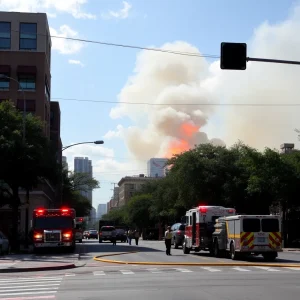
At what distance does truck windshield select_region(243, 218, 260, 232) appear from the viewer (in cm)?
2848

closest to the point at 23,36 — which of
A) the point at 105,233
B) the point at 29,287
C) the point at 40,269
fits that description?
the point at 105,233

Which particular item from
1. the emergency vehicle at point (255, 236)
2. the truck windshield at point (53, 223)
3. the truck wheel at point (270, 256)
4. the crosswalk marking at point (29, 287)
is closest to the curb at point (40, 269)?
the crosswalk marking at point (29, 287)

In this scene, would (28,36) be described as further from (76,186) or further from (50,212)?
(76,186)

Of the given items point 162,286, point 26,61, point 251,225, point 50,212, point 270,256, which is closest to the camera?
point 162,286

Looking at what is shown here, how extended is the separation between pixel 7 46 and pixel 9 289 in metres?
54.3

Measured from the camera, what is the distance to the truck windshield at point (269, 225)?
28.8 m

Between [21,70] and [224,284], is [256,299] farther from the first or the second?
[21,70]

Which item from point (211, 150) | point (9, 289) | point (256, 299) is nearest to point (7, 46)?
point (211, 150)

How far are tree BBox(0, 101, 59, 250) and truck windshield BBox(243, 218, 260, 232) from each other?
1735cm

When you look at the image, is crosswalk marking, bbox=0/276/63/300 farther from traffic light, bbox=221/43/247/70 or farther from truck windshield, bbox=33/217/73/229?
truck windshield, bbox=33/217/73/229

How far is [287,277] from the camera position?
1864 centimetres

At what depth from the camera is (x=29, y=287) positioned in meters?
16.6

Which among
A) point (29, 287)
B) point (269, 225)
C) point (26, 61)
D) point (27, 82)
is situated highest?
point (26, 61)

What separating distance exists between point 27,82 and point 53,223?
3255 centimetres
